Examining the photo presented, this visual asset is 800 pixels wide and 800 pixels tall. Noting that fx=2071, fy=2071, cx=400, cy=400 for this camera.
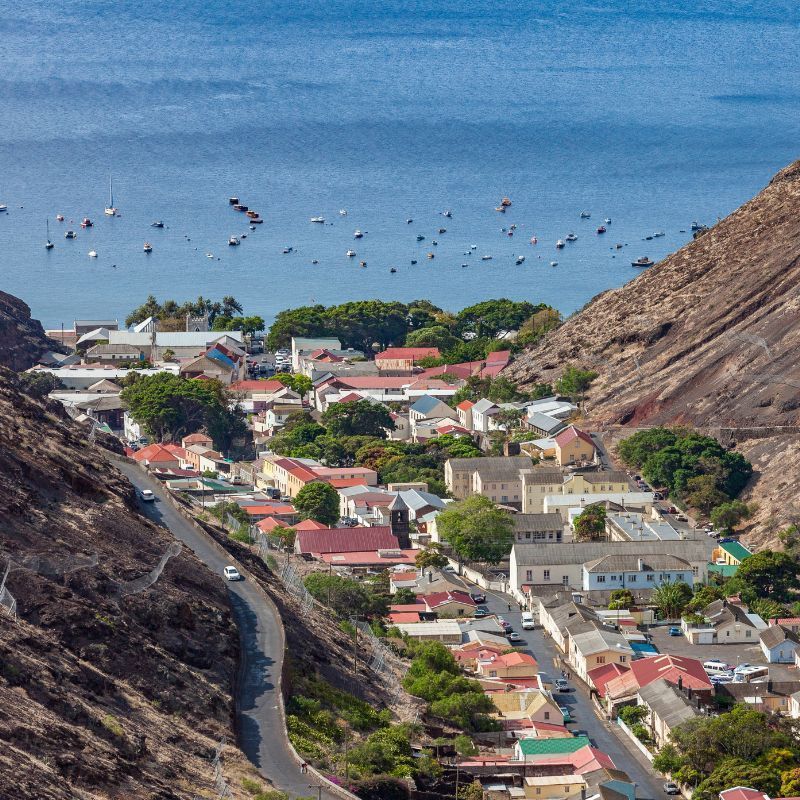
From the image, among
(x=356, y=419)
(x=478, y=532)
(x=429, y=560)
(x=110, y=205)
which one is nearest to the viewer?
(x=429, y=560)

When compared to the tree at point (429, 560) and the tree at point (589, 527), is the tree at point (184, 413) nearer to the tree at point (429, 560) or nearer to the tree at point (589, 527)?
the tree at point (429, 560)

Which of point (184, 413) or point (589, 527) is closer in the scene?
point (589, 527)

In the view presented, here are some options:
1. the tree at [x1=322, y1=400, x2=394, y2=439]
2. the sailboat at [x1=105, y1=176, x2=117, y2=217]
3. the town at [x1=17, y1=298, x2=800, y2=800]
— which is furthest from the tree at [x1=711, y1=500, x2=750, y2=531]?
the sailboat at [x1=105, y1=176, x2=117, y2=217]

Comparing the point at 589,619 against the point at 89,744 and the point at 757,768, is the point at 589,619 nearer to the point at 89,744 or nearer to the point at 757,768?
the point at 757,768

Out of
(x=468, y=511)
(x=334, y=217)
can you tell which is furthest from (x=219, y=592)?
(x=334, y=217)

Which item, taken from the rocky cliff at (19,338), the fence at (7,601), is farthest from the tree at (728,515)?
the rocky cliff at (19,338)

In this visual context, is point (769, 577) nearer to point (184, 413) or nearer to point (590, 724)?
point (590, 724)

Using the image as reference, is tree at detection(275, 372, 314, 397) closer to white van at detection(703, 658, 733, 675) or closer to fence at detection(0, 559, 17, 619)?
white van at detection(703, 658, 733, 675)

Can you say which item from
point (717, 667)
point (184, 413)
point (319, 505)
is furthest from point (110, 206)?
point (717, 667)
